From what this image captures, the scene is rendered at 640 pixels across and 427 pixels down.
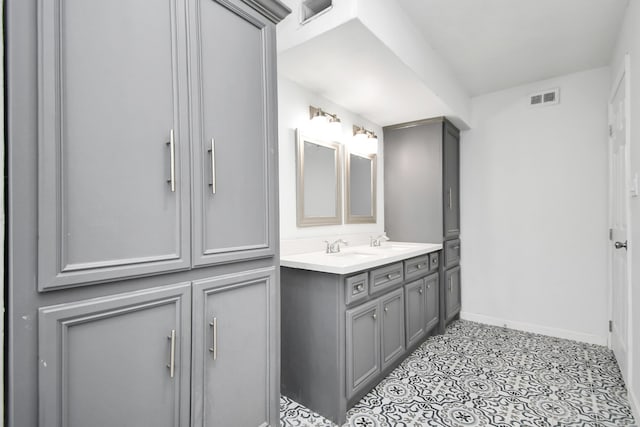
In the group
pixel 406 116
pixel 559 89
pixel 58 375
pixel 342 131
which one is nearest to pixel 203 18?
pixel 58 375

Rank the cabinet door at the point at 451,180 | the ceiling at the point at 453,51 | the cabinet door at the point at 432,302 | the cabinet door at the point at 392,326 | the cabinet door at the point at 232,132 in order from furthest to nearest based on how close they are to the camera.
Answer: the cabinet door at the point at 451,180 → the cabinet door at the point at 432,302 → the cabinet door at the point at 392,326 → the ceiling at the point at 453,51 → the cabinet door at the point at 232,132

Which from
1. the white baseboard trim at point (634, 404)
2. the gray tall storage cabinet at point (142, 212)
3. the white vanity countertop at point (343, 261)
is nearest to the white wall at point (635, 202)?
the white baseboard trim at point (634, 404)

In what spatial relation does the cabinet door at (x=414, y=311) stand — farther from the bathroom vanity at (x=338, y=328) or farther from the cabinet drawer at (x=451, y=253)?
the cabinet drawer at (x=451, y=253)

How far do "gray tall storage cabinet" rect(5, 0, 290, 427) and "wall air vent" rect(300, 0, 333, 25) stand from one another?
1.64 feet

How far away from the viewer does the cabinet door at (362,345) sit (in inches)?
72.4

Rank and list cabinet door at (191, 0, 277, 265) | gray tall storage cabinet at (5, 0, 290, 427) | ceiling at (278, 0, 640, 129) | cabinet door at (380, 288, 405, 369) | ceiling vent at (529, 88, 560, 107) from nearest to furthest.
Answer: gray tall storage cabinet at (5, 0, 290, 427), cabinet door at (191, 0, 277, 265), ceiling at (278, 0, 640, 129), cabinet door at (380, 288, 405, 369), ceiling vent at (529, 88, 560, 107)

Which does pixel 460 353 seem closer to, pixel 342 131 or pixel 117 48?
pixel 342 131

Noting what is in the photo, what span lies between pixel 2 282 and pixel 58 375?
0.29 m

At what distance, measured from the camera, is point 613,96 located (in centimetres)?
258

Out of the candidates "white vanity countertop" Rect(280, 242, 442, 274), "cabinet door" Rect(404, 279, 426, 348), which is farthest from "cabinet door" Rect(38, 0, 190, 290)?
"cabinet door" Rect(404, 279, 426, 348)

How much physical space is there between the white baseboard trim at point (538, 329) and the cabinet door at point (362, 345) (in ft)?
6.35

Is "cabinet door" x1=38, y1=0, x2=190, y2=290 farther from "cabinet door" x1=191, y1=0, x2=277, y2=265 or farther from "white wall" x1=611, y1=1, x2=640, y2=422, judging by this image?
"white wall" x1=611, y1=1, x2=640, y2=422

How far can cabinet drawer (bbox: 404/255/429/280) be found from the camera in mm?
2492

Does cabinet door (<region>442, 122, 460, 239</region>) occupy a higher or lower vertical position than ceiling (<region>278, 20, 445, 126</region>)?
lower
